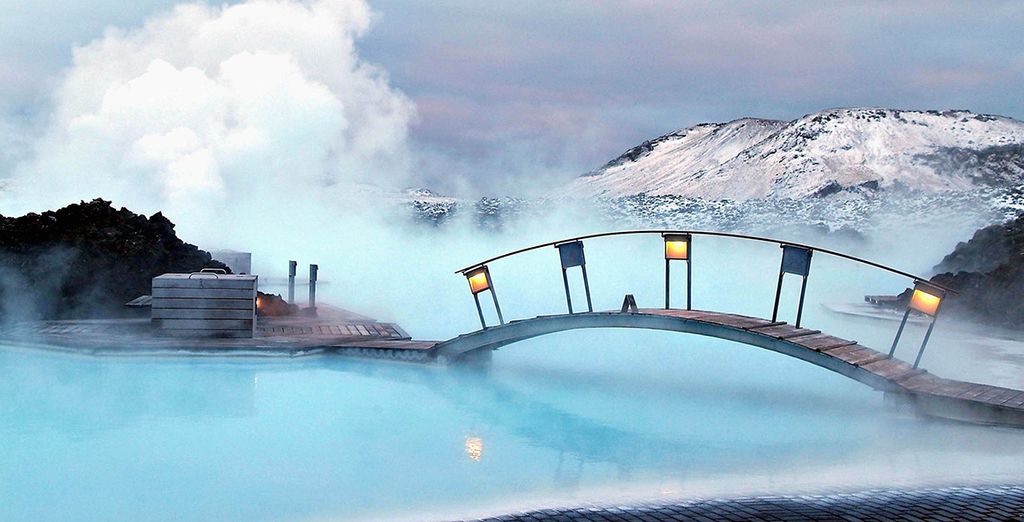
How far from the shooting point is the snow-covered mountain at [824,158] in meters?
61.8

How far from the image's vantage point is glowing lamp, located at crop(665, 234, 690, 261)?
790cm

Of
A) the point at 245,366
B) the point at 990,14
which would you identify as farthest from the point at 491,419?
the point at 990,14

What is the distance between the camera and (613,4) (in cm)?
4003

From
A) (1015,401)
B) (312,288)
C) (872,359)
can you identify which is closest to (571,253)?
(872,359)

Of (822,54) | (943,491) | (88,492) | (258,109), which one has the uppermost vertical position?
(822,54)

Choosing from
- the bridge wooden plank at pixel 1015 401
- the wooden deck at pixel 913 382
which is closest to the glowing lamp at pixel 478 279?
the wooden deck at pixel 913 382

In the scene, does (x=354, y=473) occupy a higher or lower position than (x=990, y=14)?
lower

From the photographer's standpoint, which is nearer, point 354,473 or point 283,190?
point 354,473

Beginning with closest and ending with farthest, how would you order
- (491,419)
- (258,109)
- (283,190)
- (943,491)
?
(943,491), (491,419), (258,109), (283,190)

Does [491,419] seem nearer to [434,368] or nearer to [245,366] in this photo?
[434,368]

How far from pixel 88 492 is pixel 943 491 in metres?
3.97

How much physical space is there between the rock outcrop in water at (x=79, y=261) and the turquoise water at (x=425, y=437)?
2.05 m

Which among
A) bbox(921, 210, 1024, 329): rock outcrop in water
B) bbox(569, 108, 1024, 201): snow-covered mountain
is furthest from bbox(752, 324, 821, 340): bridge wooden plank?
bbox(569, 108, 1024, 201): snow-covered mountain

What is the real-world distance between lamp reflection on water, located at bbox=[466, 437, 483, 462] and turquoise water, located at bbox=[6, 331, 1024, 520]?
20mm
